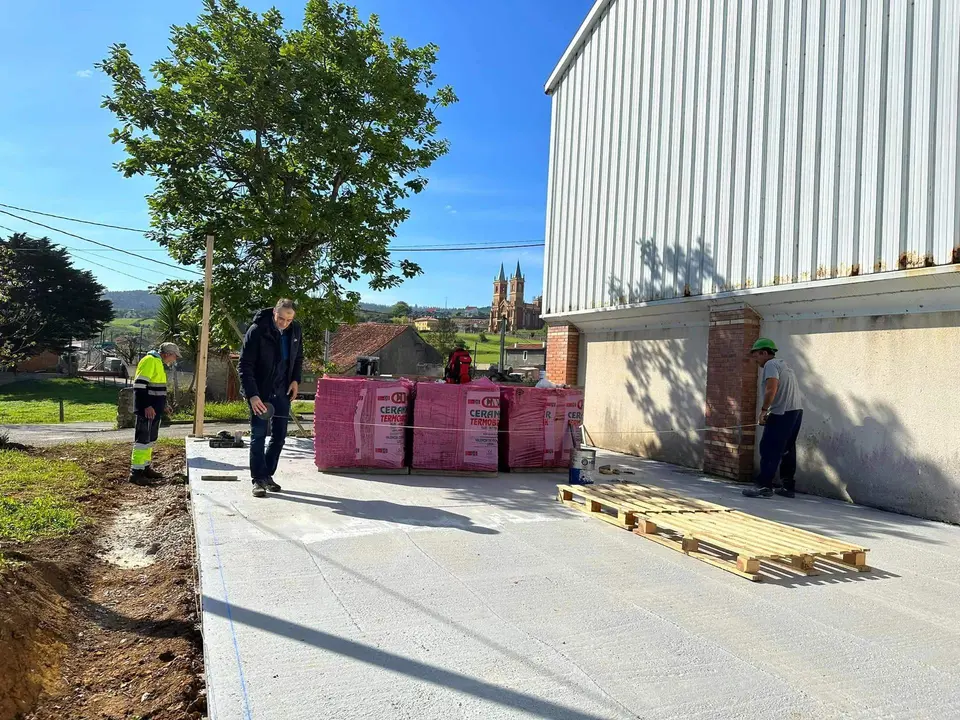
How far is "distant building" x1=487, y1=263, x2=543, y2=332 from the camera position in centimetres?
11731

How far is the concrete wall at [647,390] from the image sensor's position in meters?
10.6

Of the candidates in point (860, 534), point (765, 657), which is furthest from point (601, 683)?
point (860, 534)

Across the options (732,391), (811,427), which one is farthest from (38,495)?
(811,427)

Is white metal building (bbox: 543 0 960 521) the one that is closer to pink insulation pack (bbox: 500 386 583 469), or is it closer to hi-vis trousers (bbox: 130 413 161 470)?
pink insulation pack (bbox: 500 386 583 469)

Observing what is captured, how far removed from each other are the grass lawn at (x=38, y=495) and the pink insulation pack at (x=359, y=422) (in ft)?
8.79

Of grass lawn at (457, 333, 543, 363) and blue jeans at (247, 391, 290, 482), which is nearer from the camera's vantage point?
blue jeans at (247, 391, 290, 482)

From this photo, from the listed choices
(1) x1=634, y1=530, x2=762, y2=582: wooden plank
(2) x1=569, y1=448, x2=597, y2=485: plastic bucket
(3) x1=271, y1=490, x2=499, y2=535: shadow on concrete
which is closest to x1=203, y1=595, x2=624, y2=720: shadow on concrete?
(3) x1=271, y1=490, x2=499, y2=535: shadow on concrete

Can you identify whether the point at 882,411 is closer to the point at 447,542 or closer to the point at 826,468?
the point at 826,468

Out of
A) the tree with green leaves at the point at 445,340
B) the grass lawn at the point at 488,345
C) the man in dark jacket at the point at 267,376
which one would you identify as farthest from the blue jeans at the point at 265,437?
the grass lawn at the point at 488,345

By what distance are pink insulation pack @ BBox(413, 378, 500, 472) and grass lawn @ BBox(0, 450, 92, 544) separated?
3.78 metres

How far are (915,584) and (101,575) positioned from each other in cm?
602

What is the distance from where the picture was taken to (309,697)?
2.82 metres

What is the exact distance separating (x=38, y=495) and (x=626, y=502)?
19.9 ft

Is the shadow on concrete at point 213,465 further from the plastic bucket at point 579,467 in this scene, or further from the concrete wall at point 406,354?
the concrete wall at point 406,354
